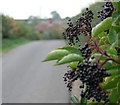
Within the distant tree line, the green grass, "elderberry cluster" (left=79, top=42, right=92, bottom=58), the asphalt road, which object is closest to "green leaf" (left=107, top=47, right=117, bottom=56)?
"elderberry cluster" (left=79, top=42, right=92, bottom=58)

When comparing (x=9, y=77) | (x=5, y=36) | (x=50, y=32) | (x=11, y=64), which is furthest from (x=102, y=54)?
(x=50, y=32)

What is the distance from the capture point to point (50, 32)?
49.8ft

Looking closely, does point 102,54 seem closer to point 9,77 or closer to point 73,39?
point 73,39

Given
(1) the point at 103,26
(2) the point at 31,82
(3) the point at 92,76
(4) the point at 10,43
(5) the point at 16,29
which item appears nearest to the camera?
(3) the point at 92,76

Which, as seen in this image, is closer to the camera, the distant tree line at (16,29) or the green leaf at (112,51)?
the green leaf at (112,51)

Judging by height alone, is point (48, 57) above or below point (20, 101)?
above

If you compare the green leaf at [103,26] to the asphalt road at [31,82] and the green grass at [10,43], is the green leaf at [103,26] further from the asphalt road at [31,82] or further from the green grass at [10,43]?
the green grass at [10,43]

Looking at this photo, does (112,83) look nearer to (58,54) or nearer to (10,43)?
(58,54)

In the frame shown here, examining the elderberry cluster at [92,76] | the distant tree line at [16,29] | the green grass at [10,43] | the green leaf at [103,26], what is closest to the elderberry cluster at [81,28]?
the green leaf at [103,26]

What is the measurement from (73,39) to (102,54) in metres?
0.14

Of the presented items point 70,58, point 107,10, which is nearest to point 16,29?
point 107,10

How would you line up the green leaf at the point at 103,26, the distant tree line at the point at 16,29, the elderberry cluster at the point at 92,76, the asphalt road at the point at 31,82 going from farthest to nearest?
the distant tree line at the point at 16,29, the asphalt road at the point at 31,82, the green leaf at the point at 103,26, the elderberry cluster at the point at 92,76

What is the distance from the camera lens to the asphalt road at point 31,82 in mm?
5160

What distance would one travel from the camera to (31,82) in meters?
6.59
